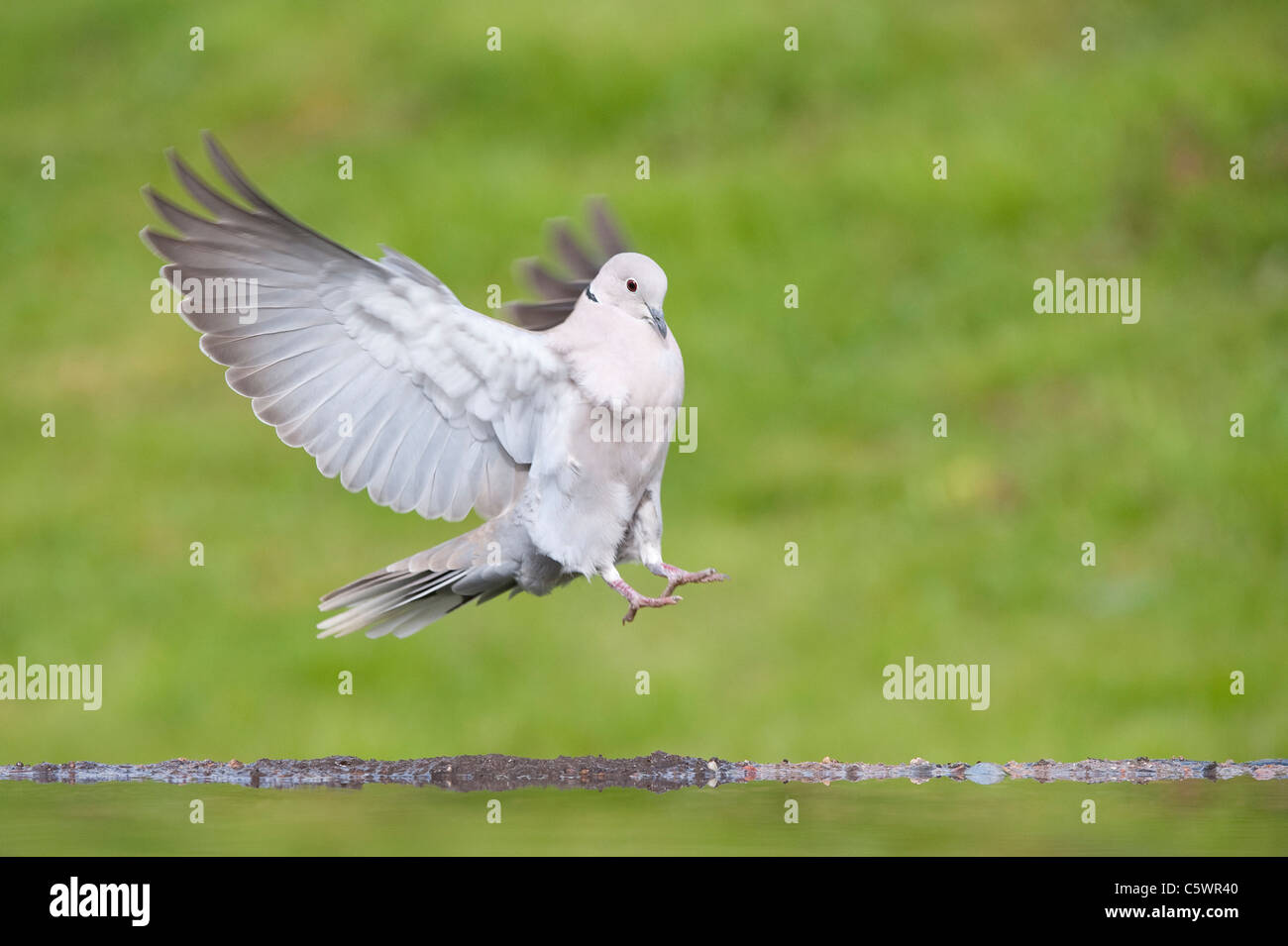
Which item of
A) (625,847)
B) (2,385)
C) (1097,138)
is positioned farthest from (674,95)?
Answer: (625,847)

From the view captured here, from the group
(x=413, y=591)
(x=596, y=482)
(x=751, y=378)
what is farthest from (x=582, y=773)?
(x=751, y=378)

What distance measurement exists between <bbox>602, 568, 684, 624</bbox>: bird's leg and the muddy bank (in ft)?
4.45

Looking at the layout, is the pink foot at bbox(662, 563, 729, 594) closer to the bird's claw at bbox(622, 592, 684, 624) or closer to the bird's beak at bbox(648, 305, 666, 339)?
the bird's claw at bbox(622, 592, 684, 624)

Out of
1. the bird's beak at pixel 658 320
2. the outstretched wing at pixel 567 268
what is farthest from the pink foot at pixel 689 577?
the outstretched wing at pixel 567 268

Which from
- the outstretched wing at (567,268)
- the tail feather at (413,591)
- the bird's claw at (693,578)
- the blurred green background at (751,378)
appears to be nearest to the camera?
the bird's claw at (693,578)

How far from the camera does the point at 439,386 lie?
5.66 meters

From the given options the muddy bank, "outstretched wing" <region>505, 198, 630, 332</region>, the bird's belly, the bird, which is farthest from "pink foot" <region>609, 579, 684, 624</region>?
"outstretched wing" <region>505, 198, 630, 332</region>

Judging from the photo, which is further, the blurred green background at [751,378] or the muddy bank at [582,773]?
the blurred green background at [751,378]

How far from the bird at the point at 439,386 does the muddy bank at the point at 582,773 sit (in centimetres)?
91

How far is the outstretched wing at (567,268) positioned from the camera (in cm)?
659

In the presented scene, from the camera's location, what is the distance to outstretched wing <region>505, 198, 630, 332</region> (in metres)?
6.59

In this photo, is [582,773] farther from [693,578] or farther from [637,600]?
[693,578]

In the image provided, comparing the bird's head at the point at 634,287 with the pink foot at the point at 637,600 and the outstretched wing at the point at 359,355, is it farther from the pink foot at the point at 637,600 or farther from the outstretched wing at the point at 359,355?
the pink foot at the point at 637,600

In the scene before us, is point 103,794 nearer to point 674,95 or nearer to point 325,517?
point 325,517
